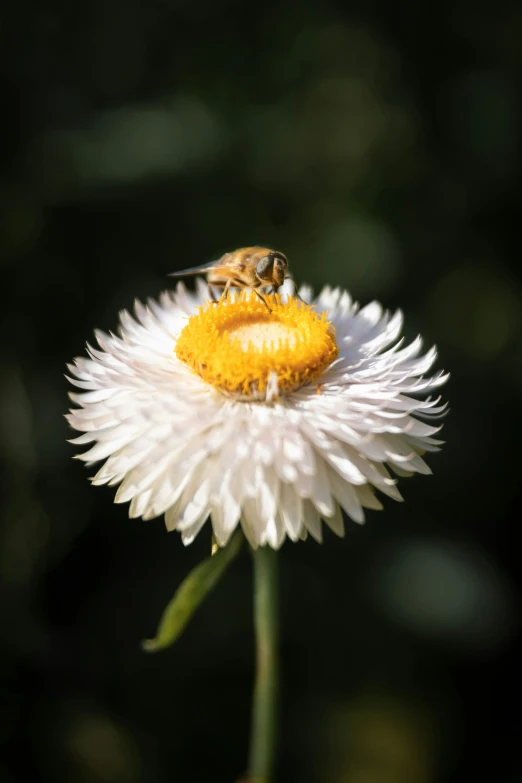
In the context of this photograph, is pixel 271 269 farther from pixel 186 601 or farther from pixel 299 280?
pixel 299 280

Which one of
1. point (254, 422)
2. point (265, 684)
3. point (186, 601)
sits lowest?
point (265, 684)

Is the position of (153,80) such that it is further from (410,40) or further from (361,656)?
(361,656)

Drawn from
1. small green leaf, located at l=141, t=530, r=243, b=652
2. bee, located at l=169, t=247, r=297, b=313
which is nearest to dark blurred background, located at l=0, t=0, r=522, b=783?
bee, located at l=169, t=247, r=297, b=313

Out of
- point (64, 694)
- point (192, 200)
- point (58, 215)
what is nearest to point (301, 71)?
point (192, 200)

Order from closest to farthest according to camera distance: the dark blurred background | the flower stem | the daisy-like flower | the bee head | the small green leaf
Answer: the small green leaf, the daisy-like flower, the flower stem, the bee head, the dark blurred background

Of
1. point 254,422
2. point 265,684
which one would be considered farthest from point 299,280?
point 265,684

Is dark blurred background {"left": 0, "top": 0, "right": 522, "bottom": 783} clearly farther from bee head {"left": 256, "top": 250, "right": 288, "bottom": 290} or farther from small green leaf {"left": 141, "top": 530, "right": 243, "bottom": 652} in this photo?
small green leaf {"left": 141, "top": 530, "right": 243, "bottom": 652}
